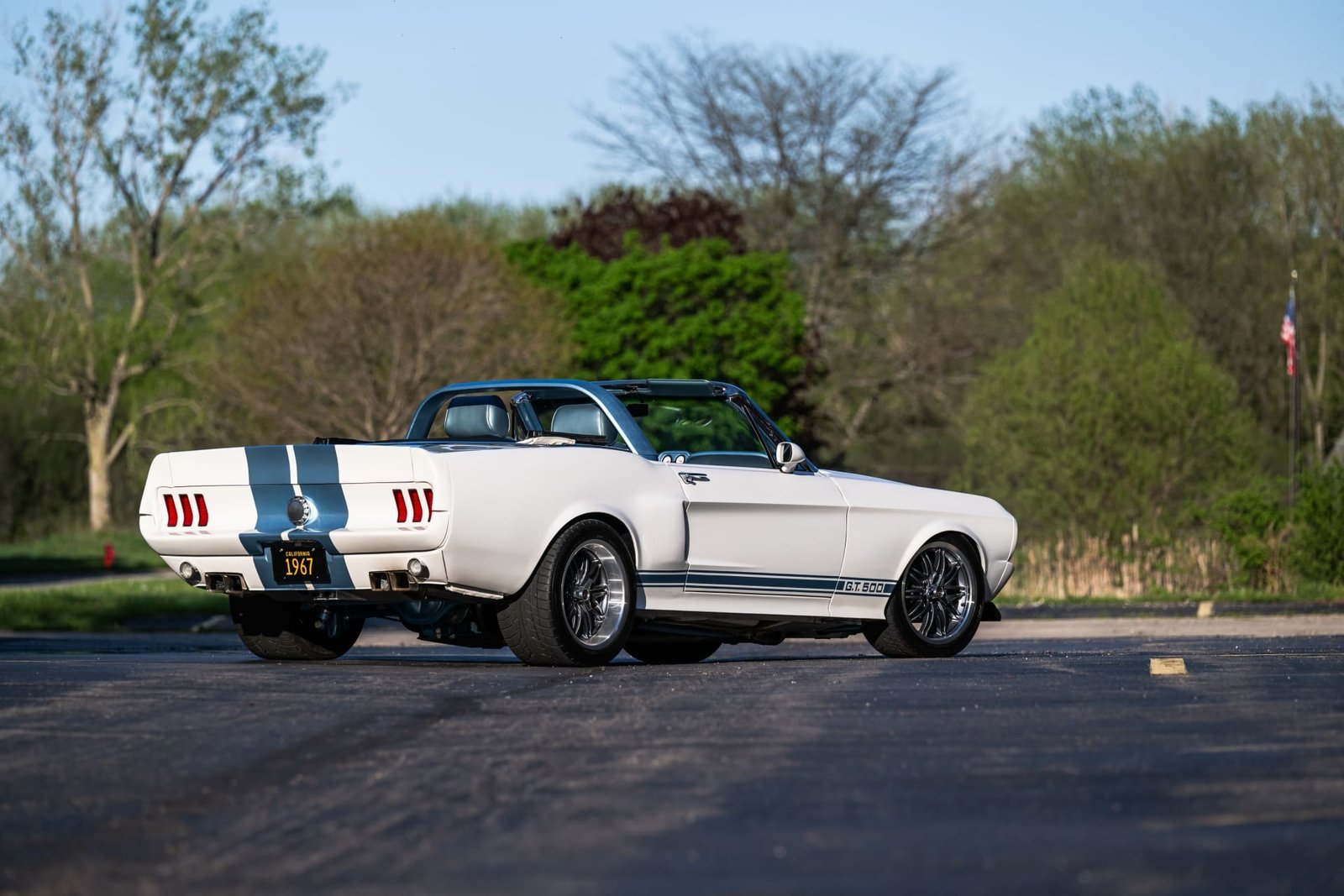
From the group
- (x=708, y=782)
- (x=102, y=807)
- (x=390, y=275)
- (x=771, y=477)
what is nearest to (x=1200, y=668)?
(x=771, y=477)

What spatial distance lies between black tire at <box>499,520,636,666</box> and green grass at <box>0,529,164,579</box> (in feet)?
84.9

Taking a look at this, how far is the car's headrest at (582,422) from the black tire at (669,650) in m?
1.86

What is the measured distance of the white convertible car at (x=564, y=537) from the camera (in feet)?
33.1

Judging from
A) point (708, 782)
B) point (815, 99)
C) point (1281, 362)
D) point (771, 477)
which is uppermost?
point (815, 99)

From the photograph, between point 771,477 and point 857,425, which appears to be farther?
point 857,425

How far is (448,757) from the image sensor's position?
6.75 meters

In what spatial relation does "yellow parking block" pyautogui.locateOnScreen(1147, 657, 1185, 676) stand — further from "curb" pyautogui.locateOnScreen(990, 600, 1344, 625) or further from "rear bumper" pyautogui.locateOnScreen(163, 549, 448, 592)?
"curb" pyautogui.locateOnScreen(990, 600, 1344, 625)

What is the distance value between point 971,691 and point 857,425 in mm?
50235

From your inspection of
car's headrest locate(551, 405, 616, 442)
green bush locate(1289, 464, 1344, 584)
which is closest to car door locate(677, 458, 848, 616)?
car's headrest locate(551, 405, 616, 442)

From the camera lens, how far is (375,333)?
3969 cm

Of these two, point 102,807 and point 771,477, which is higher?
point 771,477

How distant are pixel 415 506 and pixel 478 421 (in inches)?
59.4

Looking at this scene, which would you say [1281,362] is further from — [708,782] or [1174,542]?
[708,782]

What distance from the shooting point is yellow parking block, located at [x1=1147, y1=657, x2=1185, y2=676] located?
32.2 feet
